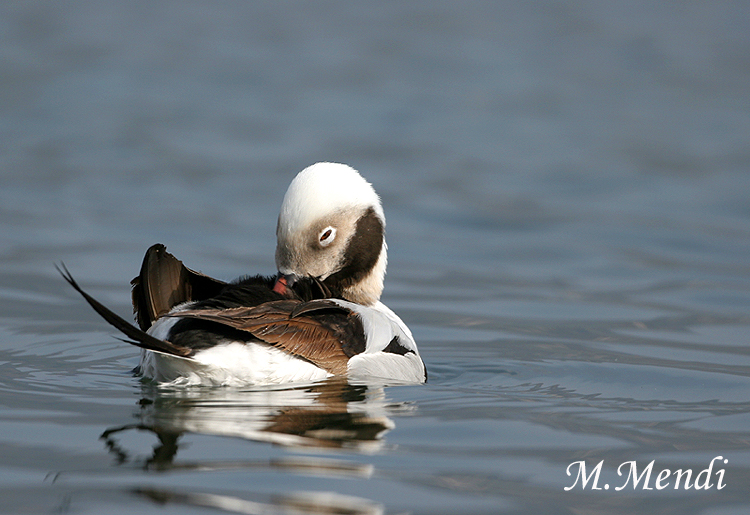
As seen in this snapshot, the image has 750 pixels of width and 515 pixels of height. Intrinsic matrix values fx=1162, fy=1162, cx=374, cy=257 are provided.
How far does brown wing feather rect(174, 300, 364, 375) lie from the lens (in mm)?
5266

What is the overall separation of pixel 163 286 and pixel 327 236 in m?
0.93

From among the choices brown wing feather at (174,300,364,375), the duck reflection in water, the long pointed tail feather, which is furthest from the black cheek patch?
the long pointed tail feather

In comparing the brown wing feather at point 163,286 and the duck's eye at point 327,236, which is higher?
the duck's eye at point 327,236

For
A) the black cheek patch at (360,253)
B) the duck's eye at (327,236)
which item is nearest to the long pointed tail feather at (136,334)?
the duck's eye at (327,236)

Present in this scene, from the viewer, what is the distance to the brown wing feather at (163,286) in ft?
18.8

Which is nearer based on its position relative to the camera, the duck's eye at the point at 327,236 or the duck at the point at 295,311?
the duck at the point at 295,311

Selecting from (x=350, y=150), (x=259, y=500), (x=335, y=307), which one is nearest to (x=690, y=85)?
(x=350, y=150)

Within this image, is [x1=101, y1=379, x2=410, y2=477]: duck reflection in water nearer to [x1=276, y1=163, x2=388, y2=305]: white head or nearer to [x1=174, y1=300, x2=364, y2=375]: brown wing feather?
[x1=174, y1=300, x2=364, y2=375]: brown wing feather

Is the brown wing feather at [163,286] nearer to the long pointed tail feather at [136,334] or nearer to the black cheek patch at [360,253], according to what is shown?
the long pointed tail feather at [136,334]

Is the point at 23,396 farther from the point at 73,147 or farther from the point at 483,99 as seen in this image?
the point at 483,99

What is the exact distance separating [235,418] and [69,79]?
1611cm

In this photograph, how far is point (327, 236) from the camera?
20.4ft

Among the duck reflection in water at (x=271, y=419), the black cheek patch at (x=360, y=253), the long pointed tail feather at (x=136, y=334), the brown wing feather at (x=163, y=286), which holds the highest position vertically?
the black cheek patch at (x=360, y=253)

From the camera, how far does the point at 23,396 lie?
18.3 feet
